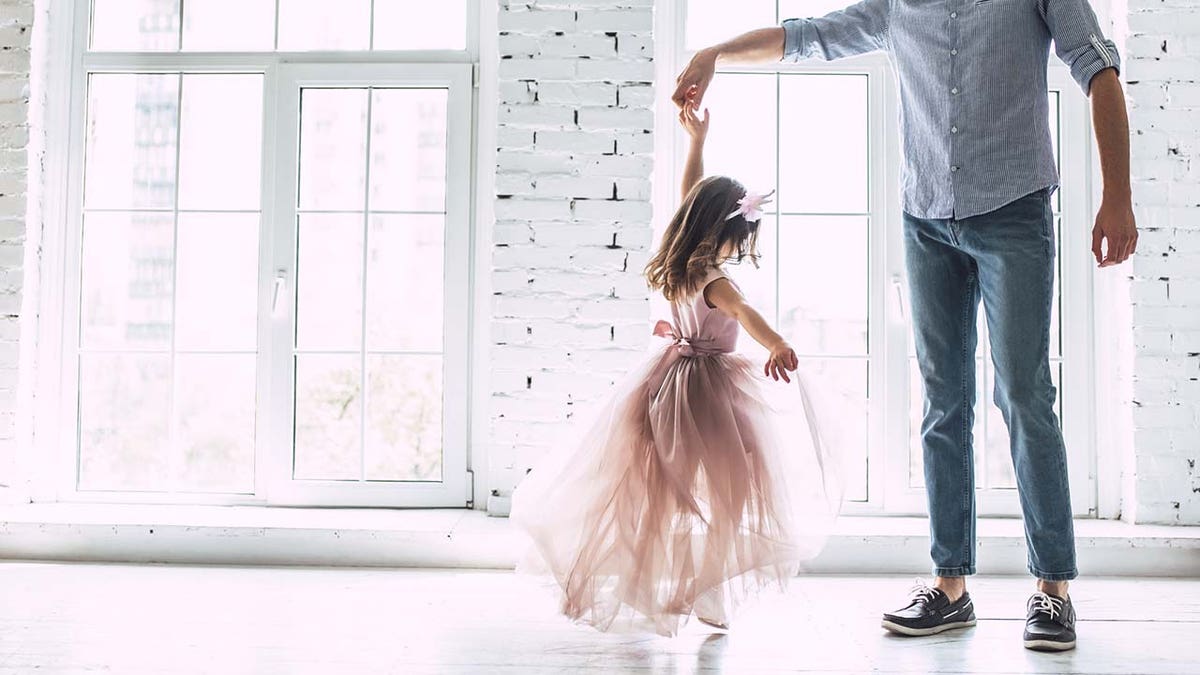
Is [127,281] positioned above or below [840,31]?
below

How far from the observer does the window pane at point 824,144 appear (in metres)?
2.99

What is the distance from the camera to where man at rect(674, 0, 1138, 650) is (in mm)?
1858

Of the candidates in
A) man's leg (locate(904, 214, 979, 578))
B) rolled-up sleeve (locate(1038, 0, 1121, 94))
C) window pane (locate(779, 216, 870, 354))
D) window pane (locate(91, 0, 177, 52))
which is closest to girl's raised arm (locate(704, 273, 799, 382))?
man's leg (locate(904, 214, 979, 578))

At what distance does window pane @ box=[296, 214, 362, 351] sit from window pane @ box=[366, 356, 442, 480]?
160 millimetres

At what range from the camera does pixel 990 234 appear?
1.90 metres

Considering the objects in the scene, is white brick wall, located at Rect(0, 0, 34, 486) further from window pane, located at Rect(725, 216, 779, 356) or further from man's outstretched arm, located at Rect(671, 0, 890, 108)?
window pane, located at Rect(725, 216, 779, 356)

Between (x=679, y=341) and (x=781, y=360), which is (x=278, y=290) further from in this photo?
(x=781, y=360)

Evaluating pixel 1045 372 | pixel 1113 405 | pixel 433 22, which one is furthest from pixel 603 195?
pixel 1113 405

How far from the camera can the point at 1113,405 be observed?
286 cm

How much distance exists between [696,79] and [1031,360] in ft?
3.19

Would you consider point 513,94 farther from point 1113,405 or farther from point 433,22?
point 1113,405

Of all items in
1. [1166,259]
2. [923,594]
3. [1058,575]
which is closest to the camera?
[1058,575]

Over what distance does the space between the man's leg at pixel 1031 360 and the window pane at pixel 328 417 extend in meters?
2.00

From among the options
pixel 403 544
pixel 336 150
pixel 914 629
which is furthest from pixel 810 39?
pixel 403 544
